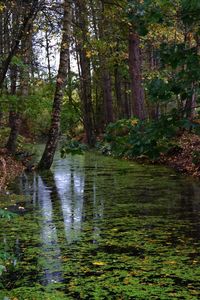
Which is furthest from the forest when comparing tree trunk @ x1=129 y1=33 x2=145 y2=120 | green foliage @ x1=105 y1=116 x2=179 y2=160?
tree trunk @ x1=129 y1=33 x2=145 y2=120

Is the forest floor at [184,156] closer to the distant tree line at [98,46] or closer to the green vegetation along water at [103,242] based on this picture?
the distant tree line at [98,46]

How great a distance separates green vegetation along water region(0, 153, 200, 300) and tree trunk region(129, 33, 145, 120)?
21.4 ft

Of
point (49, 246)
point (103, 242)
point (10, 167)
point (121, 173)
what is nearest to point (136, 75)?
point (121, 173)

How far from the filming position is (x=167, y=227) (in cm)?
592

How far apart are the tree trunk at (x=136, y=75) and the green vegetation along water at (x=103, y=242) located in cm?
653

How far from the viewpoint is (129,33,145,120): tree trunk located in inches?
594

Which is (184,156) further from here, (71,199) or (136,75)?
(71,199)

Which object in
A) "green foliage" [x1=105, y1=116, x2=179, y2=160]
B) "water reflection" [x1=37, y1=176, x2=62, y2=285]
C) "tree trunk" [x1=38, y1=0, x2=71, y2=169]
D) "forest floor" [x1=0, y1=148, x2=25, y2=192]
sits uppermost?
"tree trunk" [x1=38, y1=0, x2=71, y2=169]

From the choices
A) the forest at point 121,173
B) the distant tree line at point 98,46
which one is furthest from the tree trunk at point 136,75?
the forest at point 121,173

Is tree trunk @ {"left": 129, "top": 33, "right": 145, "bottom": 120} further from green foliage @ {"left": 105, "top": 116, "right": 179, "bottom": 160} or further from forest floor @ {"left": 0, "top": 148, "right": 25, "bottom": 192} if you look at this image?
green foliage @ {"left": 105, "top": 116, "right": 179, "bottom": 160}

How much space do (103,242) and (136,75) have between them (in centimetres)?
1089

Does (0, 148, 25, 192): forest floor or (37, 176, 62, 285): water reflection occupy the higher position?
(0, 148, 25, 192): forest floor

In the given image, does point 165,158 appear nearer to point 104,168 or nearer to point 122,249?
point 104,168

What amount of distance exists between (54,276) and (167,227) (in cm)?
217
